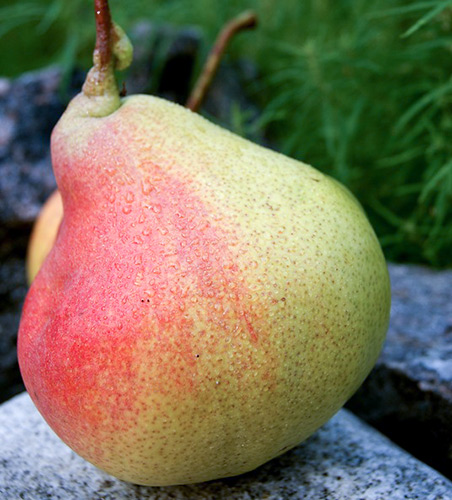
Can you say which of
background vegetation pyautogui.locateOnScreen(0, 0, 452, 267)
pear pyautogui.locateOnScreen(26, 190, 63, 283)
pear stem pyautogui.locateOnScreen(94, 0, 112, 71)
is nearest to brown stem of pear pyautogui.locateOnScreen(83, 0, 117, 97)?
pear stem pyautogui.locateOnScreen(94, 0, 112, 71)

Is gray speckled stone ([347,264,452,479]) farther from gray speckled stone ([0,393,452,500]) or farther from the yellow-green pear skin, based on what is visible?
the yellow-green pear skin

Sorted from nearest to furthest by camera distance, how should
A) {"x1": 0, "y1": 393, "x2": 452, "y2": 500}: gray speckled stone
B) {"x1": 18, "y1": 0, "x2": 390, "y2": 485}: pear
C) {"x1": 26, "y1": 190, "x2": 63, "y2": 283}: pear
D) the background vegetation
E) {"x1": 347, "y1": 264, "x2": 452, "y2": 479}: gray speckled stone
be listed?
{"x1": 18, "y1": 0, "x2": 390, "y2": 485}: pear
{"x1": 0, "y1": 393, "x2": 452, "y2": 500}: gray speckled stone
{"x1": 347, "y1": 264, "x2": 452, "y2": 479}: gray speckled stone
{"x1": 26, "y1": 190, "x2": 63, "y2": 283}: pear
the background vegetation

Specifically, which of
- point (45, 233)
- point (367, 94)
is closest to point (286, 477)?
point (45, 233)

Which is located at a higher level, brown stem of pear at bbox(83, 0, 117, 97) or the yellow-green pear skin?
brown stem of pear at bbox(83, 0, 117, 97)

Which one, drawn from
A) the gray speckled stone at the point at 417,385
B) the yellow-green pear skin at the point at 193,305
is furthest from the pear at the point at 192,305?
the gray speckled stone at the point at 417,385

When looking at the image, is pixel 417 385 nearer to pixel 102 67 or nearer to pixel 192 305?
pixel 192 305

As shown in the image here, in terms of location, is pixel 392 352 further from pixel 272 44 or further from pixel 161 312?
pixel 272 44

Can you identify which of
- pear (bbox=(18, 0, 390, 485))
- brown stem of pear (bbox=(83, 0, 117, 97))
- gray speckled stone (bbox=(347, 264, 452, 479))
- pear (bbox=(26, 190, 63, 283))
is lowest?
pear (bbox=(26, 190, 63, 283))

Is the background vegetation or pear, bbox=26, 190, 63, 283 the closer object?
pear, bbox=26, 190, 63, 283
